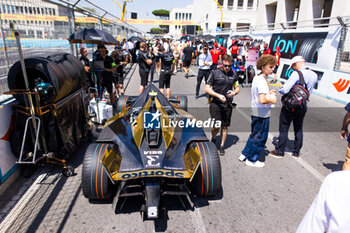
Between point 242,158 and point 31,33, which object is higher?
point 31,33

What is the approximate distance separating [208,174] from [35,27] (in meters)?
4.01

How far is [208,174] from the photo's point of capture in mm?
3074

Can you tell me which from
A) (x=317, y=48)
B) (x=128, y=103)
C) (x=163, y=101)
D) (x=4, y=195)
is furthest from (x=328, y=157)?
(x=317, y=48)

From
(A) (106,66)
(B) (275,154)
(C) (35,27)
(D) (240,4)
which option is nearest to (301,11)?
(A) (106,66)

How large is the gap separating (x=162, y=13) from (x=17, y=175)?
506ft

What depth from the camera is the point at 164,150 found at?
10.2 feet

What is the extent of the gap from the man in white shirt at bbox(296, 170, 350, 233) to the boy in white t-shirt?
277 cm

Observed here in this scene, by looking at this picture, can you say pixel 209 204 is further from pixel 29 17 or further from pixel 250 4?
pixel 250 4

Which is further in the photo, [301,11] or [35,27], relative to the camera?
[301,11]

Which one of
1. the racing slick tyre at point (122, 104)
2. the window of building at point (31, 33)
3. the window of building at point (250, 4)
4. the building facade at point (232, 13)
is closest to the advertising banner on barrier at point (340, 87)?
the racing slick tyre at point (122, 104)

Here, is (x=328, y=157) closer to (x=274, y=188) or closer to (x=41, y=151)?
(x=274, y=188)

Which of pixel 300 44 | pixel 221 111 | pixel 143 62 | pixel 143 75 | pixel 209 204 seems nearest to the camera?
pixel 209 204

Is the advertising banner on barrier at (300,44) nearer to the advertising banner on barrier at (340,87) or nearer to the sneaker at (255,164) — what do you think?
the advertising banner on barrier at (340,87)

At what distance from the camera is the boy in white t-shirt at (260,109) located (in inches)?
150
